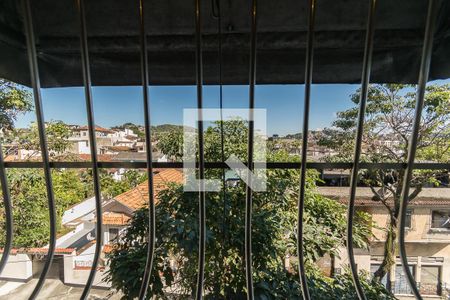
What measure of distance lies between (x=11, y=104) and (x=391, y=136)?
2.92 m

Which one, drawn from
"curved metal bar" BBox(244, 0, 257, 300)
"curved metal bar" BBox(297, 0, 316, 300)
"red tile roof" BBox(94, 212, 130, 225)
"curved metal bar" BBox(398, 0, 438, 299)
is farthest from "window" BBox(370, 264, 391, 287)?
"red tile roof" BBox(94, 212, 130, 225)

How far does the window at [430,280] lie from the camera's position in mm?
1759

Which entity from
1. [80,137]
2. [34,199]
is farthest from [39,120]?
[34,199]

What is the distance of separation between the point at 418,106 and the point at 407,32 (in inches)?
16.5

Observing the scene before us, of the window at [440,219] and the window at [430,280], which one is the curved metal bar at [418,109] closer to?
the window at [440,219]

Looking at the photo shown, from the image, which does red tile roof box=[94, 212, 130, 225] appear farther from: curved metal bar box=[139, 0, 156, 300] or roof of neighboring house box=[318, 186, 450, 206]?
roof of neighboring house box=[318, 186, 450, 206]

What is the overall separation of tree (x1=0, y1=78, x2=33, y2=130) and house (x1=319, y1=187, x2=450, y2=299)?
2.24 meters

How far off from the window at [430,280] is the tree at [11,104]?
10.4ft

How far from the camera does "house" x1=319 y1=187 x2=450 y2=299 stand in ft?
5.24

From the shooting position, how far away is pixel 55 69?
1.04 meters

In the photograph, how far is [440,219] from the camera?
1664 millimetres

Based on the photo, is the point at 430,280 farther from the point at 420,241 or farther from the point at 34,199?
the point at 34,199

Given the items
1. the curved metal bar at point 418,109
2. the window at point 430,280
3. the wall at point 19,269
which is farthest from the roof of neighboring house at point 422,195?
the wall at point 19,269

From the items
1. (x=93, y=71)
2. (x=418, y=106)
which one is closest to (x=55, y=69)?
(x=93, y=71)
